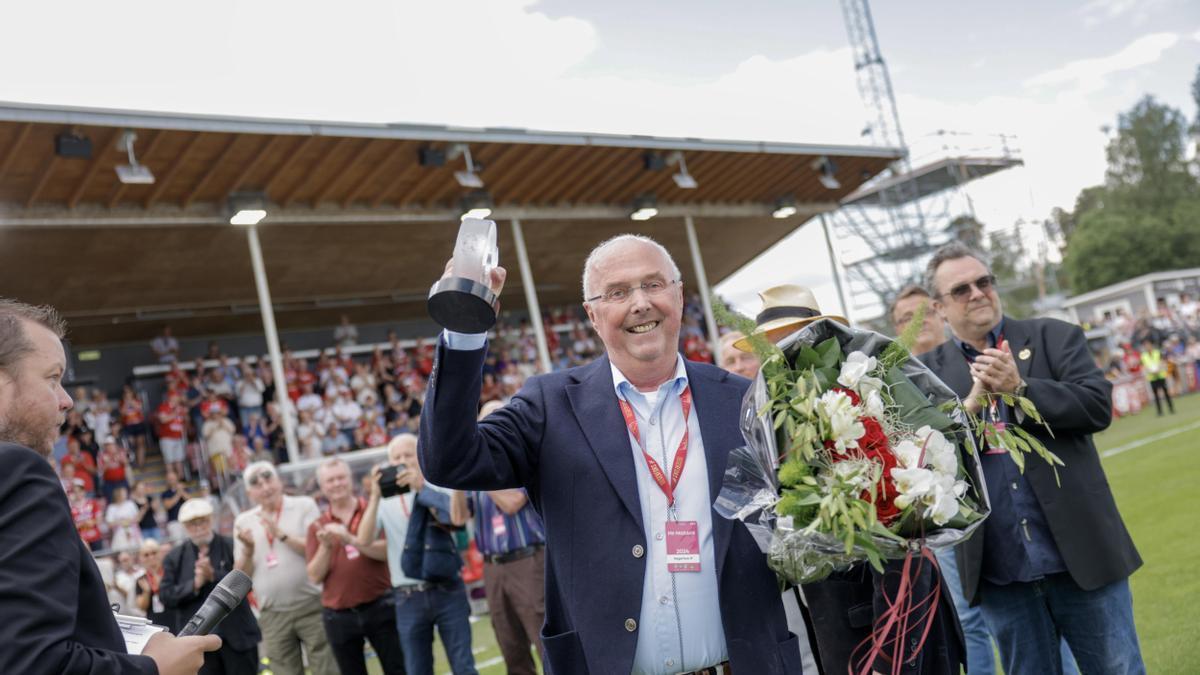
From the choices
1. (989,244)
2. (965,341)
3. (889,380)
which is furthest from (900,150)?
(889,380)

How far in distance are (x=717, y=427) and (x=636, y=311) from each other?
39cm

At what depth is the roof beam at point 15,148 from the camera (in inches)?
493

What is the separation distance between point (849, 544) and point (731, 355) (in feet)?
12.1

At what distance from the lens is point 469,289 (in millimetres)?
2176

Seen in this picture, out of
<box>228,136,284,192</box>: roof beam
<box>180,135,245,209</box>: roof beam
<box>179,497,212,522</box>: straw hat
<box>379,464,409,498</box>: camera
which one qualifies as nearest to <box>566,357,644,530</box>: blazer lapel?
<box>379,464,409,498</box>: camera

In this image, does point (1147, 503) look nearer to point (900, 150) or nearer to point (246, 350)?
point (900, 150)

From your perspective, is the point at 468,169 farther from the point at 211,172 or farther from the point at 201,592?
the point at 201,592

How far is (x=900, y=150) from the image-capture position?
2252 centimetres

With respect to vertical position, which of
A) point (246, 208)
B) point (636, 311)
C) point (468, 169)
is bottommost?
point (636, 311)

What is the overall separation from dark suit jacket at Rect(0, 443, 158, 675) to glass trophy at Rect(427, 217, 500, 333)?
841 mm

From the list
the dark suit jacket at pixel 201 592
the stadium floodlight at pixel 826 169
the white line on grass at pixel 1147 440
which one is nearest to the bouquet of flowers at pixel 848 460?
the dark suit jacket at pixel 201 592

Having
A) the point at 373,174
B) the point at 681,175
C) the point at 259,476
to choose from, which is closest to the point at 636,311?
the point at 259,476

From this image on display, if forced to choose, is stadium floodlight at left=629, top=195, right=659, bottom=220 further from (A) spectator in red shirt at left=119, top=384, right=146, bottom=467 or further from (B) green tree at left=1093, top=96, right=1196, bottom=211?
(B) green tree at left=1093, top=96, right=1196, bottom=211

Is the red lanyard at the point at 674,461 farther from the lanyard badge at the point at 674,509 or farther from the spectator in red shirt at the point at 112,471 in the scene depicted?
the spectator in red shirt at the point at 112,471
